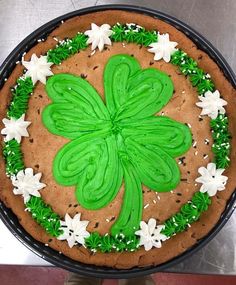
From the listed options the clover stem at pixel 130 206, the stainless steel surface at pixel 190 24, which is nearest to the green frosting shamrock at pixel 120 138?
the clover stem at pixel 130 206

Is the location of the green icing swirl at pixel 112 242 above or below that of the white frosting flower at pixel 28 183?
below

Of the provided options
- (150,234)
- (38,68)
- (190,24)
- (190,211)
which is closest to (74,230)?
(150,234)

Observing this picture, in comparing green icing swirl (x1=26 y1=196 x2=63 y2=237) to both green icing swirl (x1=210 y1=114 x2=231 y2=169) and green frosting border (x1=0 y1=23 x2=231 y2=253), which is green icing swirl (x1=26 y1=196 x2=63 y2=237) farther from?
green icing swirl (x1=210 y1=114 x2=231 y2=169)

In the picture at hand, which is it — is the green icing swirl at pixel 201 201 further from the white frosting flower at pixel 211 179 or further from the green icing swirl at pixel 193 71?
the green icing swirl at pixel 193 71

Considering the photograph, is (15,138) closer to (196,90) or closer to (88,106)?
(88,106)

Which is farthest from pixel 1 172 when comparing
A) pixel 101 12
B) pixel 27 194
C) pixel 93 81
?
pixel 101 12

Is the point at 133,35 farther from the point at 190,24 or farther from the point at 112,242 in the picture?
the point at 112,242
